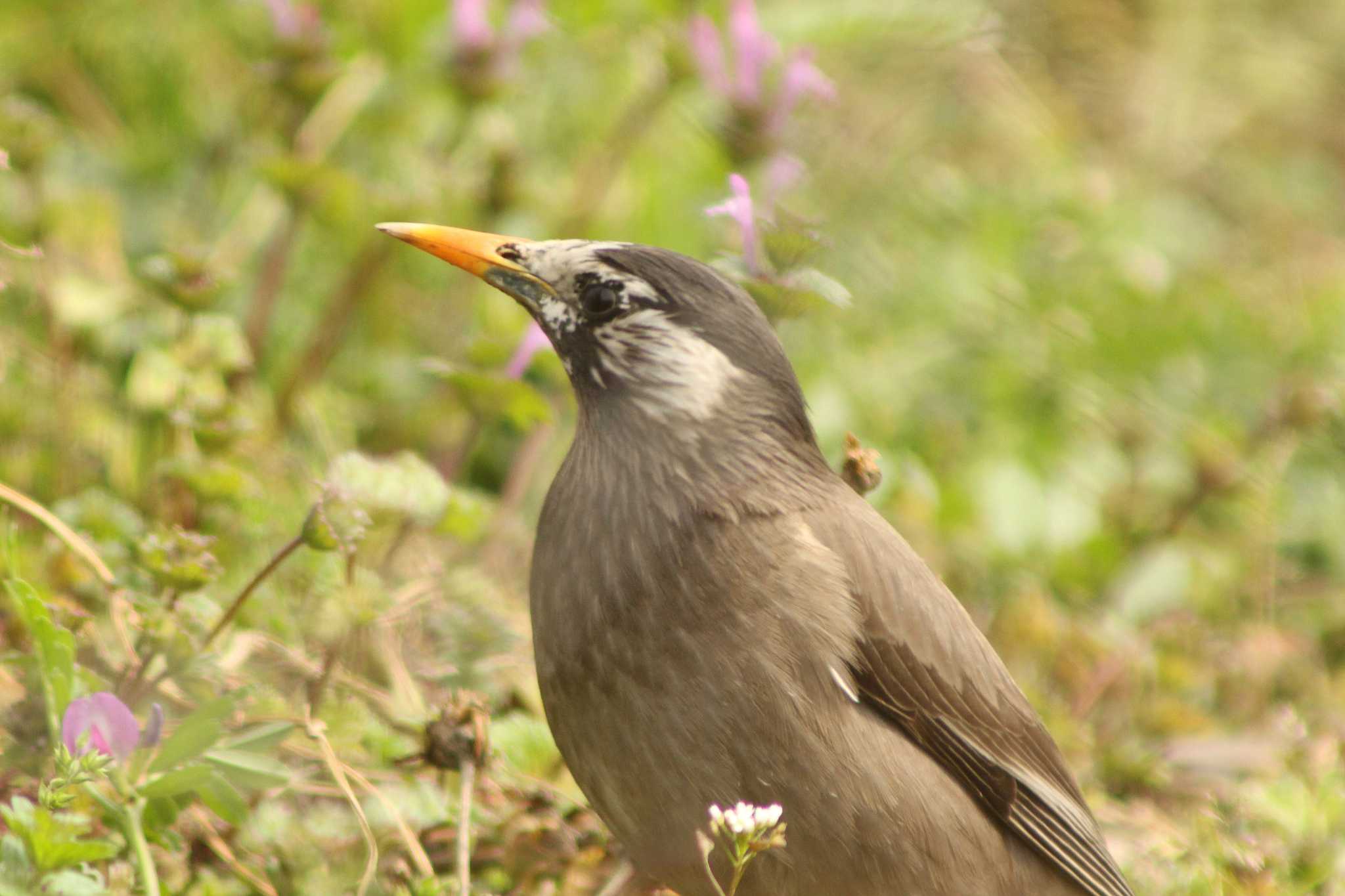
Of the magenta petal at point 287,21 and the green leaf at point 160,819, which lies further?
the magenta petal at point 287,21

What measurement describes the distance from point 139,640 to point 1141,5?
7.59m

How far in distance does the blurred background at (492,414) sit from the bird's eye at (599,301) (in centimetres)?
37

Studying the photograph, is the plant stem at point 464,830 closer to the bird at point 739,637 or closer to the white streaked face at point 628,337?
the bird at point 739,637

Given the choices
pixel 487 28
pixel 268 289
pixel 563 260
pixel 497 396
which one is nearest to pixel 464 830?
pixel 563 260

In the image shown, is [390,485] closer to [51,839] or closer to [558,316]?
[558,316]

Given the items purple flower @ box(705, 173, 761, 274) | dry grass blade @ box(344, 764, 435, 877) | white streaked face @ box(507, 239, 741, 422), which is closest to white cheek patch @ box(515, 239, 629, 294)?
white streaked face @ box(507, 239, 741, 422)

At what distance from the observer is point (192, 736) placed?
8.58 feet

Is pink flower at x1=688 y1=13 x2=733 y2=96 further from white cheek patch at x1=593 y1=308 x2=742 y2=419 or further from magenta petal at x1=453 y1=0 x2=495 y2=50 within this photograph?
white cheek patch at x1=593 y1=308 x2=742 y2=419

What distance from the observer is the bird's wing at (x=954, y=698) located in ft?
9.81

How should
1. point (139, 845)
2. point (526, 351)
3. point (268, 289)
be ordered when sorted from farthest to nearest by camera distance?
point (268, 289)
point (526, 351)
point (139, 845)

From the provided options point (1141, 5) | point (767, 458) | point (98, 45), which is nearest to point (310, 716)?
point (767, 458)

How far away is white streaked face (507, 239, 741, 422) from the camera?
118 inches

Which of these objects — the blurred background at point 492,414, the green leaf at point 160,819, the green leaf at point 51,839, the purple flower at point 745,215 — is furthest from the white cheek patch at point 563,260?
the green leaf at point 51,839

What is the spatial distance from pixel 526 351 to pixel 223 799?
130cm
